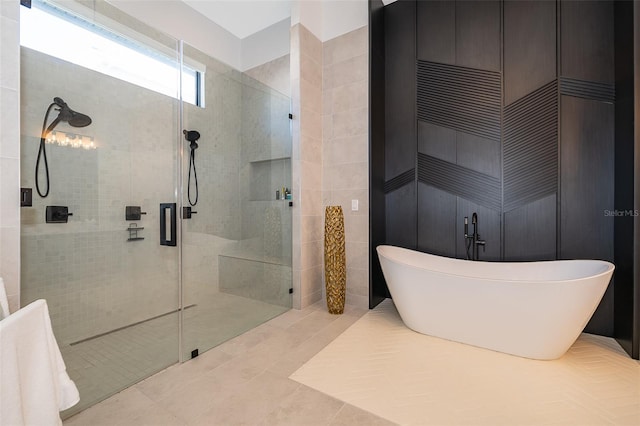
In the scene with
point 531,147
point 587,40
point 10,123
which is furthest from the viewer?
point 531,147

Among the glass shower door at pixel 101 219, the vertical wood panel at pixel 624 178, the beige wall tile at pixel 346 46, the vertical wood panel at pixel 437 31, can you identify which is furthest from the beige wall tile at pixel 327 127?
the vertical wood panel at pixel 624 178

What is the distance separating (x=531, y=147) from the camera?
7.91 ft

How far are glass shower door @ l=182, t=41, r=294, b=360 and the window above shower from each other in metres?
0.11

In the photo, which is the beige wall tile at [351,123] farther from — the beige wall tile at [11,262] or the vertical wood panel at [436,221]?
the beige wall tile at [11,262]

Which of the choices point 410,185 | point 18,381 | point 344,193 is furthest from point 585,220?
point 18,381

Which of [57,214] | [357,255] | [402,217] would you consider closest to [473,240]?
[402,217]

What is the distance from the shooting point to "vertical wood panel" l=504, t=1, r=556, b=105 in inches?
92.0

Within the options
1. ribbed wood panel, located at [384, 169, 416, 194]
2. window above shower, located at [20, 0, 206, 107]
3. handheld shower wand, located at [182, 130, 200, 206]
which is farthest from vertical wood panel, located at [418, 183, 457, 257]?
window above shower, located at [20, 0, 206, 107]

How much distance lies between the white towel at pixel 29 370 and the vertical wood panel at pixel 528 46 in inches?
132

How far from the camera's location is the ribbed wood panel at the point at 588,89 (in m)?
2.16

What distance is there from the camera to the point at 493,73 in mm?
2543

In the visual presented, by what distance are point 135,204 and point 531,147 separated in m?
3.14

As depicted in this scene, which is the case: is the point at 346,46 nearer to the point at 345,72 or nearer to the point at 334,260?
the point at 345,72

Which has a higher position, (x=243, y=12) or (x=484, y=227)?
(x=243, y=12)
